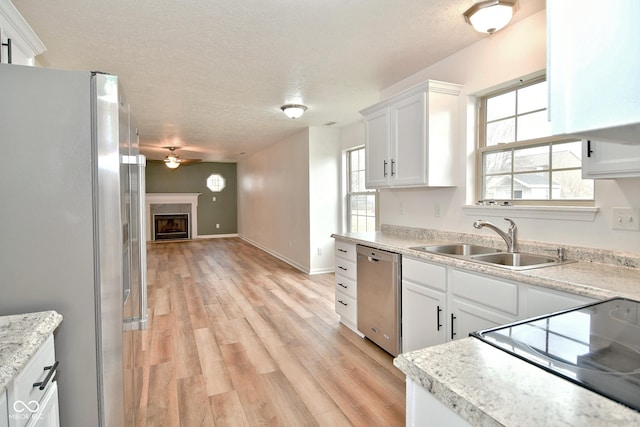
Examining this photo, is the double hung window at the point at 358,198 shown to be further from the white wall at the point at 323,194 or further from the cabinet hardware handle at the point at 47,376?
the cabinet hardware handle at the point at 47,376

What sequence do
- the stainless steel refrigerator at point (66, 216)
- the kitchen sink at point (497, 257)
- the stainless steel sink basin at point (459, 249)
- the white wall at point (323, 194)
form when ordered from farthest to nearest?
the white wall at point (323, 194)
the stainless steel sink basin at point (459, 249)
the kitchen sink at point (497, 257)
the stainless steel refrigerator at point (66, 216)

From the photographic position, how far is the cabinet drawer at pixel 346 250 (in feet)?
10.9

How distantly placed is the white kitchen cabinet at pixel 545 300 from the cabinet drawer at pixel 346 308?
174cm

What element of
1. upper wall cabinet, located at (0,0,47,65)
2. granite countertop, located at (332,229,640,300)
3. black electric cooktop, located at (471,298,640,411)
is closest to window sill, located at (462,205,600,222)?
granite countertop, located at (332,229,640,300)

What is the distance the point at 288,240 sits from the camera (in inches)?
269

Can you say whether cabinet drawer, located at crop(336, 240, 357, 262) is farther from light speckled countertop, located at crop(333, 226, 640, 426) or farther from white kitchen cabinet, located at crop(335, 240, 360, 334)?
light speckled countertop, located at crop(333, 226, 640, 426)

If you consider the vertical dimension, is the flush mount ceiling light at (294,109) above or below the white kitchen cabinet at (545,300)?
above

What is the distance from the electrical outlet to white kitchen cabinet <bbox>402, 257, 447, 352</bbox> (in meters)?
0.95

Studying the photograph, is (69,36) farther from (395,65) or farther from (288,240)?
(288,240)

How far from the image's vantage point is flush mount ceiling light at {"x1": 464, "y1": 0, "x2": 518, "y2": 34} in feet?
6.91

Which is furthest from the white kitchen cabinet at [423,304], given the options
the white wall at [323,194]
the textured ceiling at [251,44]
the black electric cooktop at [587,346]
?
the white wall at [323,194]

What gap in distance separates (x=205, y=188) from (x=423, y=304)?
9.77 m

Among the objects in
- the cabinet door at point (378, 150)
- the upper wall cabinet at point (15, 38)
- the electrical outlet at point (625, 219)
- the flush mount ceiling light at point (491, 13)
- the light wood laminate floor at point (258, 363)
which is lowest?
the light wood laminate floor at point (258, 363)

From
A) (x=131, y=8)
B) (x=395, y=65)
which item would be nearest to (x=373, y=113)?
(x=395, y=65)
